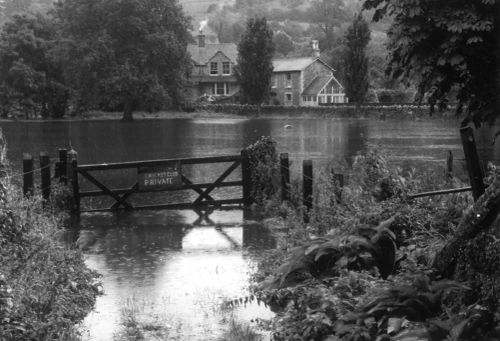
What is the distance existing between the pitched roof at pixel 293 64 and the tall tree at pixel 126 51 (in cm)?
3061

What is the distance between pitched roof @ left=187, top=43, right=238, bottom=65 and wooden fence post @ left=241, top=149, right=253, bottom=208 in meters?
95.6

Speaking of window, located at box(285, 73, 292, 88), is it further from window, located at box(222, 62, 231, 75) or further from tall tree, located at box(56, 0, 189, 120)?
tall tree, located at box(56, 0, 189, 120)

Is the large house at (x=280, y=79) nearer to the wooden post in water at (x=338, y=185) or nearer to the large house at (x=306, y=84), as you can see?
the large house at (x=306, y=84)

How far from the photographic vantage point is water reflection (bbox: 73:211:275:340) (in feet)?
26.7

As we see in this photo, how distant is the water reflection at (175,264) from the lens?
8.14 meters

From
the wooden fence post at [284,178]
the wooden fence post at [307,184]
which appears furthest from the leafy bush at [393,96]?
the wooden fence post at [307,184]

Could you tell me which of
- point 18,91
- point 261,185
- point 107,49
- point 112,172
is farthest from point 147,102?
point 261,185

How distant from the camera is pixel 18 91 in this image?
261ft

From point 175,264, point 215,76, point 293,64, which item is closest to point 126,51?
point 215,76

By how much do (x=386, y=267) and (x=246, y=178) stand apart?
8.28 m

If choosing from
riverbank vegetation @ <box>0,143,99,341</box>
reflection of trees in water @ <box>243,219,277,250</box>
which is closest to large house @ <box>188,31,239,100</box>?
reflection of trees in water @ <box>243,219,277,250</box>

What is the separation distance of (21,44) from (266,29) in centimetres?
3194

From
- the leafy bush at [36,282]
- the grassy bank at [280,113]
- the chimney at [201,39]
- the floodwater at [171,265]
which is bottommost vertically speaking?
the floodwater at [171,265]

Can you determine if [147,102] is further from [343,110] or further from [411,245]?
[411,245]
